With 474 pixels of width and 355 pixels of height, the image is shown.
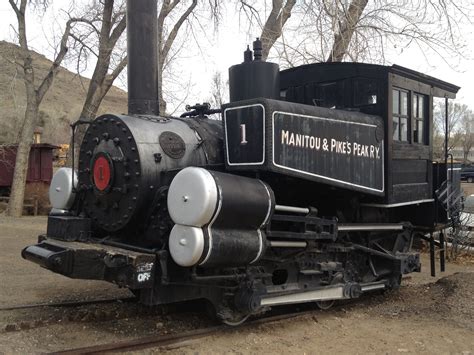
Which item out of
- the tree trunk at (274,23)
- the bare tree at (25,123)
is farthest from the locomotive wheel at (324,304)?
the bare tree at (25,123)

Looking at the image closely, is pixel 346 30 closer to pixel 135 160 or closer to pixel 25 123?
pixel 135 160

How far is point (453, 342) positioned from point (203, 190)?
2.98 m

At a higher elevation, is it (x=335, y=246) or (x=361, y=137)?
(x=361, y=137)

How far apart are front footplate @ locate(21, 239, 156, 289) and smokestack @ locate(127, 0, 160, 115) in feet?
5.97

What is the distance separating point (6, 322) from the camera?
546 cm

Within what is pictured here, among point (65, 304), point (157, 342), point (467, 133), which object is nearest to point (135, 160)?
point (157, 342)

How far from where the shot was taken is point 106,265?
475cm

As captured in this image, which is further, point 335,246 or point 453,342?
point 335,246

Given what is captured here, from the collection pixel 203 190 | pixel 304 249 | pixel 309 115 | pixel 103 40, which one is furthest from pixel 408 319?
pixel 103 40

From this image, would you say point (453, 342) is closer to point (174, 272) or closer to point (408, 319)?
point (408, 319)

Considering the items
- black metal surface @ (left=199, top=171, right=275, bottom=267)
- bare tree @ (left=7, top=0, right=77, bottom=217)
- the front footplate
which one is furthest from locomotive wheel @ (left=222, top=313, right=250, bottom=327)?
bare tree @ (left=7, top=0, right=77, bottom=217)

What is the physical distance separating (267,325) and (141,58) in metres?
3.22

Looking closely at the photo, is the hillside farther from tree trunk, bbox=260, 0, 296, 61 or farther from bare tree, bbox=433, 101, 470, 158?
bare tree, bbox=433, 101, 470, 158

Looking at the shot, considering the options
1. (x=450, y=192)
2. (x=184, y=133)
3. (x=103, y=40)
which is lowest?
(x=450, y=192)
